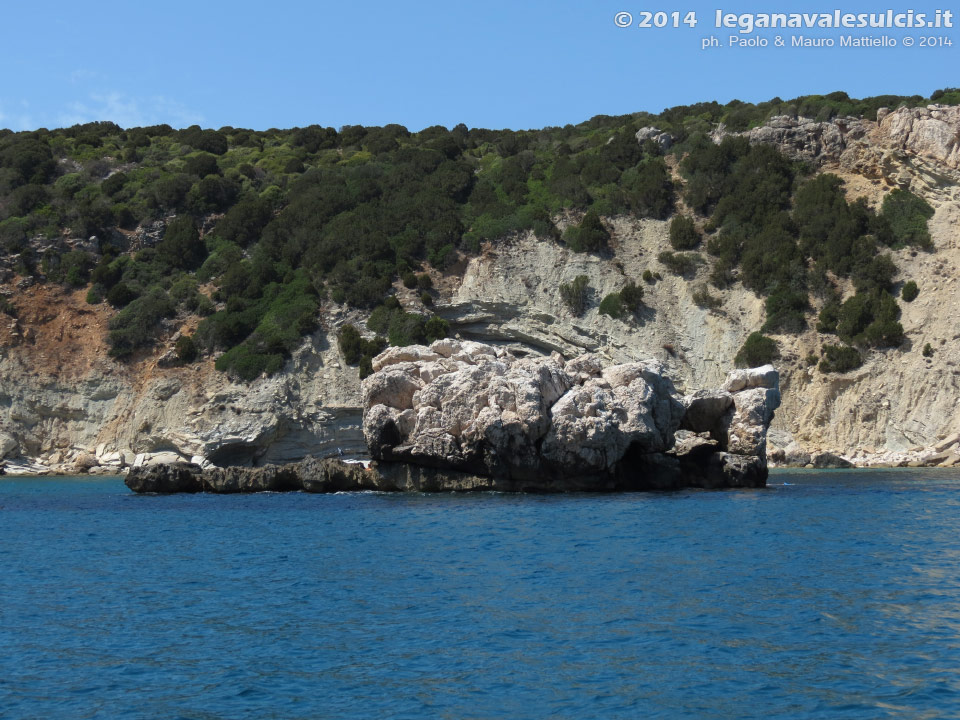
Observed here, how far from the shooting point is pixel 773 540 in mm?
23984

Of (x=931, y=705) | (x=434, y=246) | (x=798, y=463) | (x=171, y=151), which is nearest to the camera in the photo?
(x=931, y=705)

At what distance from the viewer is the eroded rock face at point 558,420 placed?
35438 millimetres

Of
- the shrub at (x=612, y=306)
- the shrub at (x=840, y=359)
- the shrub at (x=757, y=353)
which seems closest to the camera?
the shrub at (x=840, y=359)

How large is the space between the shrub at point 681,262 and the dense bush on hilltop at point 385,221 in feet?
0.30

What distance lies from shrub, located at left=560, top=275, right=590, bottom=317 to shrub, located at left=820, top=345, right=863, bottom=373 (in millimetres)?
13630

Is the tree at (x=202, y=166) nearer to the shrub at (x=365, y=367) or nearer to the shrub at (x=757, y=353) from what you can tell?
the shrub at (x=365, y=367)

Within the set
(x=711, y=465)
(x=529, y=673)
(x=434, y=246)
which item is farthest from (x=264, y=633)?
(x=434, y=246)

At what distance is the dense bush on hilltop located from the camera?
5716 cm

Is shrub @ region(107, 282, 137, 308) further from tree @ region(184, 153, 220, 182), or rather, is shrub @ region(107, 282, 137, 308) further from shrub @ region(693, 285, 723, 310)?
shrub @ region(693, 285, 723, 310)

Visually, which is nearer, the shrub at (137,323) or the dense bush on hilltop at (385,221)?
the shrub at (137,323)

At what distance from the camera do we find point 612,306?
57938mm

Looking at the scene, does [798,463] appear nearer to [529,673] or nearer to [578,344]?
[578,344]

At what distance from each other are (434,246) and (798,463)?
26176 mm

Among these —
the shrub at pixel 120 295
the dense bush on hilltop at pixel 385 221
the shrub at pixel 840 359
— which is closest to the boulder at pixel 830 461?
the shrub at pixel 840 359
